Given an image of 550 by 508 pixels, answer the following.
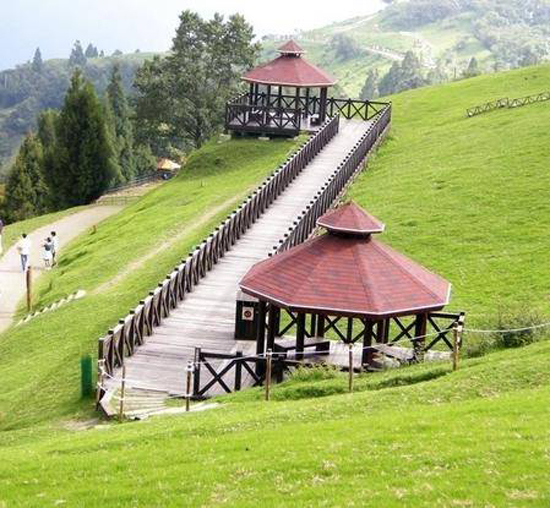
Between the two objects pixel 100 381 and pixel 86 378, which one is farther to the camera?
pixel 86 378

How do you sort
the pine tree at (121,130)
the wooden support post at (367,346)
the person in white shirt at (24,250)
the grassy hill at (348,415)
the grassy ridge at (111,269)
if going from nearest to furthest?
the grassy hill at (348,415), the wooden support post at (367,346), the grassy ridge at (111,269), the person in white shirt at (24,250), the pine tree at (121,130)

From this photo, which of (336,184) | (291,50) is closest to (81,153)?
(291,50)

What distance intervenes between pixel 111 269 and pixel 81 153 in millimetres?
33004

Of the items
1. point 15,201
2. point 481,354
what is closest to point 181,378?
point 481,354

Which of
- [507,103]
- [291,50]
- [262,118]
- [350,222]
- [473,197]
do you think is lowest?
[473,197]

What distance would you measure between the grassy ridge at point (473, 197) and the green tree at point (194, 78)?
41.8 ft

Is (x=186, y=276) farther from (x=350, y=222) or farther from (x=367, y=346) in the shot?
(x=367, y=346)

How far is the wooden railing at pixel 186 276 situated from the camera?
2355cm

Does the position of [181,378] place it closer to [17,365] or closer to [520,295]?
[17,365]

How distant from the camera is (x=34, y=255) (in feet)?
157

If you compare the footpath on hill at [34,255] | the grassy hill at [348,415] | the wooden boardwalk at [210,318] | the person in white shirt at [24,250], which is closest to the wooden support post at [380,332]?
the grassy hill at [348,415]

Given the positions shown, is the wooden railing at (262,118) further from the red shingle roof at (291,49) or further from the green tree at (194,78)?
the green tree at (194,78)

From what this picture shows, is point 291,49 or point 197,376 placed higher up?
point 291,49

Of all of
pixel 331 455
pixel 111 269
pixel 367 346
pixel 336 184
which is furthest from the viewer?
pixel 336 184
